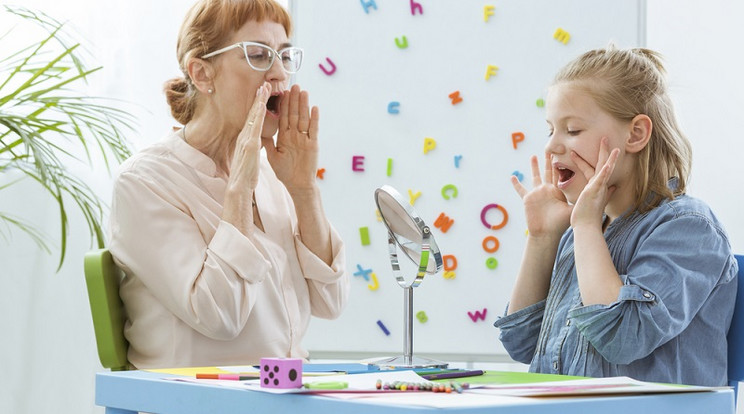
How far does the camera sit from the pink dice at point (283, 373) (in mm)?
1004

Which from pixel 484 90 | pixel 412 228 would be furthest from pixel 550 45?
pixel 412 228

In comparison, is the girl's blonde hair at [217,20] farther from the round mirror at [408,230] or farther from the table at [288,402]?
the table at [288,402]

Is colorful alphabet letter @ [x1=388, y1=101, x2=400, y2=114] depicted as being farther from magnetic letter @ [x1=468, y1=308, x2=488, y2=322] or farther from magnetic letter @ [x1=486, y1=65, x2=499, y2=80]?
magnetic letter @ [x1=468, y1=308, x2=488, y2=322]

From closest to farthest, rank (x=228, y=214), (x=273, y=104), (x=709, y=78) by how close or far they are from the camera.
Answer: (x=228, y=214) → (x=273, y=104) → (x=709, y=78)

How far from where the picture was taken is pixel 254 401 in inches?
40.1

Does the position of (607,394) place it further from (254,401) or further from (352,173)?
(352,173)

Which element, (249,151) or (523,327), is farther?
(249,151)

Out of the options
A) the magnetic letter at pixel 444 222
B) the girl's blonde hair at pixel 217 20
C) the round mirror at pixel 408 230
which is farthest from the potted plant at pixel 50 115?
the round mirror at pixel 408 230

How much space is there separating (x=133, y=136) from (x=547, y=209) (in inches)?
72.1

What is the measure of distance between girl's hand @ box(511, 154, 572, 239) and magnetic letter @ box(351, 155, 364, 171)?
1254 millimetres

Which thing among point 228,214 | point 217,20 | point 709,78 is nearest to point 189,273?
point 228,214

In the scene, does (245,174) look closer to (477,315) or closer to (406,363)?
(406,363)

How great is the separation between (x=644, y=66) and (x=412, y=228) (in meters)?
0.56

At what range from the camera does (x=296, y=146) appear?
6.99 ft
